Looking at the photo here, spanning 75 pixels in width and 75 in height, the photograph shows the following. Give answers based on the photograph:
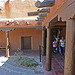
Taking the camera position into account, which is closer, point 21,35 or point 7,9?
point 7,9

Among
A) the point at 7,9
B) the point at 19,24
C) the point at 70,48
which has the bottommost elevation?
the point at 70,48

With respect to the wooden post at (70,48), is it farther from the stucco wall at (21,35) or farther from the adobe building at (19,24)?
the stucco wall at (21,35)

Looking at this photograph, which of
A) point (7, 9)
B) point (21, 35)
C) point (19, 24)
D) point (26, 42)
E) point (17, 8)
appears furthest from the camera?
point (26, 42)

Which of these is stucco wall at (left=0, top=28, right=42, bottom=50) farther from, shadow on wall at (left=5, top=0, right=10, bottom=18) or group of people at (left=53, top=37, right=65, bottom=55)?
group of people at (left=53, top=37, right=65, bottom=55)

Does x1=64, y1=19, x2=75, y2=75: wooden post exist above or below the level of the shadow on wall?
below

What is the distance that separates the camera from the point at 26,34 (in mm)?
9453

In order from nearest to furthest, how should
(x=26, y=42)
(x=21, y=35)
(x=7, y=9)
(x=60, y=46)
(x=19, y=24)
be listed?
(x=60, y=46)
(x=19, y=24)
(x=7, y=9)
(x=21, y=35)
(x=26, y=42)

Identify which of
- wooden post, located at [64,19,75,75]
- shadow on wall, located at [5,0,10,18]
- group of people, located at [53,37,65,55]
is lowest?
group of people, located at [53,37,65,55]

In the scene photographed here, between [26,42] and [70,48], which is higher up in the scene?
[70,48]

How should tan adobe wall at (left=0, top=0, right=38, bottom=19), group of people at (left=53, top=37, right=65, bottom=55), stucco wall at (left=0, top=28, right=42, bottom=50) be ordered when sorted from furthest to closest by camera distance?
stucco wall at (left=0, top=28, right=42, bottom=50) < tan adobe wall at (left=0, top=0, right=38, bottom=19) < group of people at (left=53, top=37, right=65, bottom=55)

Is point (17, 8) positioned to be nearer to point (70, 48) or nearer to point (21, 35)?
point (21, 35)

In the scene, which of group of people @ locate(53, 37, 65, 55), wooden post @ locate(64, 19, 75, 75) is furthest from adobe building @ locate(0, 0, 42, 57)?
wooden post @ locate(64, 19, 75, 75)

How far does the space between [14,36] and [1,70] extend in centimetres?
537

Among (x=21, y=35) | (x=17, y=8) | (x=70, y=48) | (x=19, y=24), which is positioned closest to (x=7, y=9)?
(x=17, y=8)
